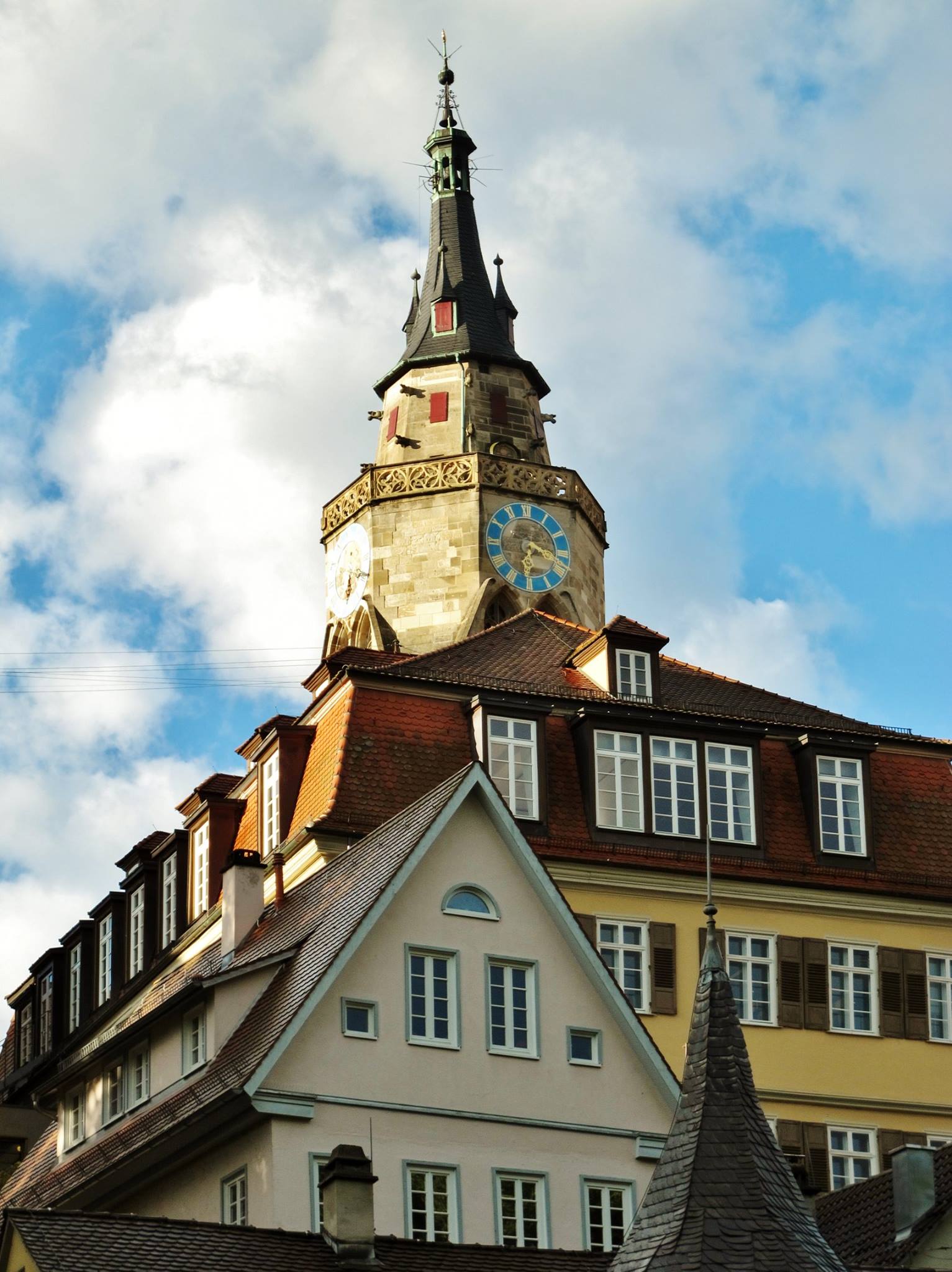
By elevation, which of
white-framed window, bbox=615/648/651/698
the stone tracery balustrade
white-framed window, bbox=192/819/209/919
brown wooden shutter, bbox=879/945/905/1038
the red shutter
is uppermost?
the red shutter

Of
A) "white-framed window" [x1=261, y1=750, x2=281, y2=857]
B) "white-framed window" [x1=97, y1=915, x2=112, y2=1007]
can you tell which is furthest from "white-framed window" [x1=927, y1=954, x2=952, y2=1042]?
"white-framed window" [x1=97, y1=915, x2=112, y2=1007]

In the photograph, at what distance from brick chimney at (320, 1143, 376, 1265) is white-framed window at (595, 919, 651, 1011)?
679 inches

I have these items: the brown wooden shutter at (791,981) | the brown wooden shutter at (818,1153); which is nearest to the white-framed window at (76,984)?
the brown wooden shutter at (791,981)

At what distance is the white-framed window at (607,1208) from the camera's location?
127 ft

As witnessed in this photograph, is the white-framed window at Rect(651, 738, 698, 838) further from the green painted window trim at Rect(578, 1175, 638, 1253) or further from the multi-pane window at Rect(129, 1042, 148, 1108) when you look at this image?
the green painted window trim at Rect(578, 1175, 638, 1253)

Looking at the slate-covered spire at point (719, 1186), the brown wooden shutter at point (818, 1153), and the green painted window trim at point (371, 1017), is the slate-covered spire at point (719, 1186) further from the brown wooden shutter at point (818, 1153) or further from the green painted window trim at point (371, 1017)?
the brown wooden shutter at point (818, 1153)

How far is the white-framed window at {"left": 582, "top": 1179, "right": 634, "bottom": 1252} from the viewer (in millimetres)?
38719

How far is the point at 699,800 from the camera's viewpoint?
2072 inches

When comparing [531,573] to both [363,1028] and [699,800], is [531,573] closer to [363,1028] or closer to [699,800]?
[699,800]

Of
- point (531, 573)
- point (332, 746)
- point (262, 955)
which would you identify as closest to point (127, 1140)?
point (262, 955)

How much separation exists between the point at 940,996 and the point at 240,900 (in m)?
13.8

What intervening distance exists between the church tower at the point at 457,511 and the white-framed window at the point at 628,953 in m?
21.3

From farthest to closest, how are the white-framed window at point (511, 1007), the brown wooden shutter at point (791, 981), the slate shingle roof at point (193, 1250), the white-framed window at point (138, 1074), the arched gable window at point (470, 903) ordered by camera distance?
the brown wooden shutter at point (791, 981)
the white-framed window at point (138, 1074)
the arched gable window at point (470, 903)
the white-framed window at point (511, 1007)
the slate shingle roof at point (193, 1250)

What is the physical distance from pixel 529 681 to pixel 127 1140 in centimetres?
1706
